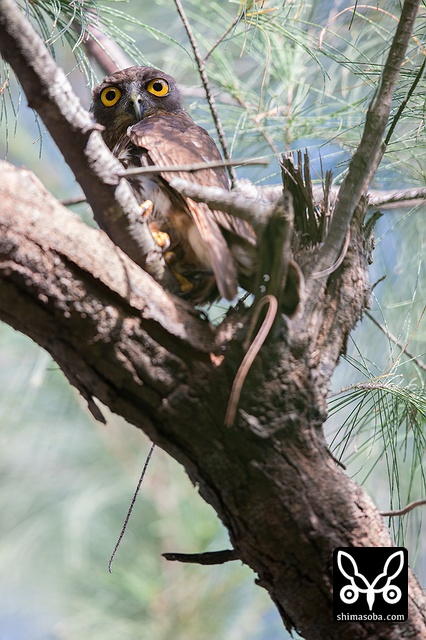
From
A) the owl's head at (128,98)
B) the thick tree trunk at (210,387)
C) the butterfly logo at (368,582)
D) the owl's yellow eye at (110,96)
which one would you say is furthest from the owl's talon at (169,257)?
the owl's yellow eye at (110,96)

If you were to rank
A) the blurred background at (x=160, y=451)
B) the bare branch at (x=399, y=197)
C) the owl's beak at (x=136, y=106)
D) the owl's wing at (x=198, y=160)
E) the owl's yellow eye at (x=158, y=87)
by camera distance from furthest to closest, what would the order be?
1. the owl's yellow eye at (x=158, y=87)
2. the owl's beak at (x=136, y=106)
3. the blurred background at (x=160, y=451)
4. the bare branch at (x=399, y=197)
5. the owl's wing at (x=198, y=160)

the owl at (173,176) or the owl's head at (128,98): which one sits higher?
the owl's head at (128,98)

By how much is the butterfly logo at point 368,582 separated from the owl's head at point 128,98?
1.74 m

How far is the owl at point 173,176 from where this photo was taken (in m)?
1.49

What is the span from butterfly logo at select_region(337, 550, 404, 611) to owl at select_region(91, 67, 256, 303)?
588mm

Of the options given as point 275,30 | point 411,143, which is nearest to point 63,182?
point 275,30

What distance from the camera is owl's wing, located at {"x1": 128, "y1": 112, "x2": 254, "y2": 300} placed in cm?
138

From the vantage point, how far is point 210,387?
4.37ft

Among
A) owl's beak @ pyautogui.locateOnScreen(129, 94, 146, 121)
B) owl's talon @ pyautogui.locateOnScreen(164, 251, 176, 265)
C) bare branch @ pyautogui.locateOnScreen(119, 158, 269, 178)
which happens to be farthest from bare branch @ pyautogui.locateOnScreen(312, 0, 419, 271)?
owl's beak @ pyautogui.locateOnScreen(129, 94, 146, 121)

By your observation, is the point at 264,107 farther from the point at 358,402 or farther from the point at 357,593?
the point at 357,593

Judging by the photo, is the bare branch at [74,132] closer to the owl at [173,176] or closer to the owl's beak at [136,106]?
the owl at [173,176]

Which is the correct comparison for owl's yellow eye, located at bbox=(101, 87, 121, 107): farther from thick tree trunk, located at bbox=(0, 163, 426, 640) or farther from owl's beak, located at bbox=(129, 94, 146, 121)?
thick tree trunk, located at bbox=(0, 163, 426, 640)

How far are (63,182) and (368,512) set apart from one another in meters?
3.30

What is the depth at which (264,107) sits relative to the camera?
2.67 metres
